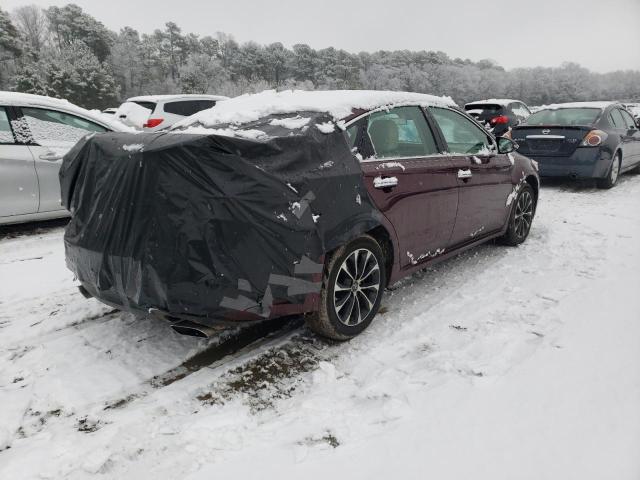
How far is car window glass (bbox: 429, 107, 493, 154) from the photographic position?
4031 mm

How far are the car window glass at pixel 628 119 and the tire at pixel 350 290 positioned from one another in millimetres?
8351

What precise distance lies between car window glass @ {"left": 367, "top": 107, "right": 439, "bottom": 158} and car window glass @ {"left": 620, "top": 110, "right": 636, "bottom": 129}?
7.39 meters

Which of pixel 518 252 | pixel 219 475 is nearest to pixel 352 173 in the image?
pixel 219 475

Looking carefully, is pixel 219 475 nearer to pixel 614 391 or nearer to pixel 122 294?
pixel 122 294

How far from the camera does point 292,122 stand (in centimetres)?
288

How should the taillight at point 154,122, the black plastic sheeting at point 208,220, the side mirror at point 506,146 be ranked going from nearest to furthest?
1. the black plastic sheeting at point 208,220
2. the side mirror at point 506,146
3. the taillight at point 154,122

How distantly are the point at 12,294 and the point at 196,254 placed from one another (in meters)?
2.50

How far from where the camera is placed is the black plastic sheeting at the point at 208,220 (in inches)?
94.3

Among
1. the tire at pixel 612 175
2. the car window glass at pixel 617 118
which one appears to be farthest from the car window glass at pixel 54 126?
the car window glass at pixel 617 118

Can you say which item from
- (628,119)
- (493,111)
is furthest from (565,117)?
(493,111)

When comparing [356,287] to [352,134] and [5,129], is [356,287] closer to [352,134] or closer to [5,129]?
[352,134]

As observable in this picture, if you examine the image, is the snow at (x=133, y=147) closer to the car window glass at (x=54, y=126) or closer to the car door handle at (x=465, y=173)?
the car door handle at (x=465, y=173)

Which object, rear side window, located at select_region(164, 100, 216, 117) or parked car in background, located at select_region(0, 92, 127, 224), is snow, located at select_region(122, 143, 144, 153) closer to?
parked car in background, located at select_region(0, 92, 127, 224)

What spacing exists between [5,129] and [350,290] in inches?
186
